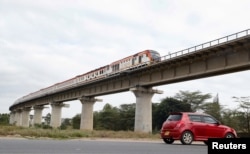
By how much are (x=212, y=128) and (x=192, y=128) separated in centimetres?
105

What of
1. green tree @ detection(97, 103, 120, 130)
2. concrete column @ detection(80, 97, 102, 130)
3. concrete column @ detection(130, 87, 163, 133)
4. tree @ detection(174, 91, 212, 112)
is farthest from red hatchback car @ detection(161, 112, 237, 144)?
green tree @ detection(97, 103, 120, 130)

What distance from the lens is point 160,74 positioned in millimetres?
37656

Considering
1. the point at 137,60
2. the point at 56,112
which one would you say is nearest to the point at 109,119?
the point at 56,112

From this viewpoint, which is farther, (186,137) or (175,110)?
(175,110)

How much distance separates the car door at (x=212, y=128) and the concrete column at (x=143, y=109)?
22265mm

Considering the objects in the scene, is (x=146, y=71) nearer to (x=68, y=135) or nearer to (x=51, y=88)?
(x=68, y=135)

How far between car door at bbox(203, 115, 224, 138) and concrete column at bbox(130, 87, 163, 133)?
877 inches

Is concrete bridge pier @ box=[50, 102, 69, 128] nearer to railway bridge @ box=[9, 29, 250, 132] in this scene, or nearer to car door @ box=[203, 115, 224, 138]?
railway bridge @ box=[9, 29, 250, 132]

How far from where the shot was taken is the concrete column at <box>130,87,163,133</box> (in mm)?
39469

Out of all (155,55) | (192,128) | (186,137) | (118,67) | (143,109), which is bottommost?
(186,137)

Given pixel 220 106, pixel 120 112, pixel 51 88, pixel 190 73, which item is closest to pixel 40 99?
pixel 51 88

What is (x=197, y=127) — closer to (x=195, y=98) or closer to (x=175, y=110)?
(x=175, y=110)

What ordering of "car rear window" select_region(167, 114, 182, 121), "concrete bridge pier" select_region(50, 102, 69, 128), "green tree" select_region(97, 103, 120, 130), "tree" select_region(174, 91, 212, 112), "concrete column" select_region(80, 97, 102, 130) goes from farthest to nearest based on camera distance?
"green tree" select_region(97, 103, 120, 130), "tree" select_region(174, 91, 212, 112), "concrete bridge pier" select_region(50, 102, 69, 128), "concrete column" select_region(80, 97, 102, 130), "car rear window" select_region(167, 114, 182, 121)

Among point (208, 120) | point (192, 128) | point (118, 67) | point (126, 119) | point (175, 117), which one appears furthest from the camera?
point (126, 119)
